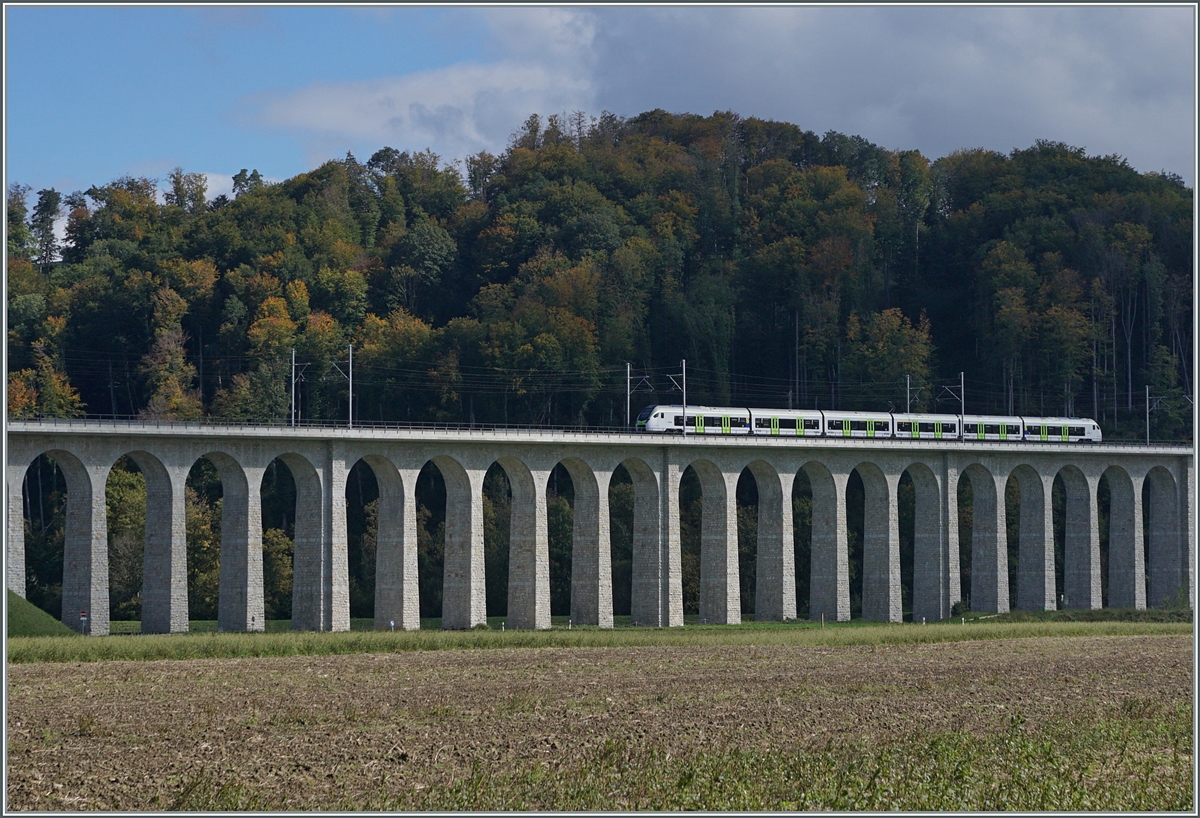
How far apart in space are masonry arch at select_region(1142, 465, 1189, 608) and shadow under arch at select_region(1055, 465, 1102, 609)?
531 cm

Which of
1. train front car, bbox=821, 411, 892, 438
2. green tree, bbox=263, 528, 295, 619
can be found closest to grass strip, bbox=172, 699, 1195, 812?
train front car, bbox=821, 411, 892, 438

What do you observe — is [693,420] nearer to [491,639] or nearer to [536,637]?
[536,637]

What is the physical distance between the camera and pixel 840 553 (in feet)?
265

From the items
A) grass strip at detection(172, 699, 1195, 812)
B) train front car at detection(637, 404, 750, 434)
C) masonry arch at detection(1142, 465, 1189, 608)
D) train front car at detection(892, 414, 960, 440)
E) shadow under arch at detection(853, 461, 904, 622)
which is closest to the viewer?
grass strip at detection(172, 699, 1195, 812)

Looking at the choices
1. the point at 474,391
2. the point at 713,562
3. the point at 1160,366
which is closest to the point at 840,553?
the point at 713,562

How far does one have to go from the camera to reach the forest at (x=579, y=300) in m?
98.7

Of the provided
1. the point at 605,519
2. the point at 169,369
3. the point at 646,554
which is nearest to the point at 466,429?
the point at 605,519

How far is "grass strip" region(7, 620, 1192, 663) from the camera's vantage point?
47750 mm

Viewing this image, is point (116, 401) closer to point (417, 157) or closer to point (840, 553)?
point (417, 157)

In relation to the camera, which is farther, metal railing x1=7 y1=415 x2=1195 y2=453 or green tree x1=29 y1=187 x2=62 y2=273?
green tree x1=29 y1=187 x2=62 y2=273

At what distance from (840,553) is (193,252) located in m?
52.5

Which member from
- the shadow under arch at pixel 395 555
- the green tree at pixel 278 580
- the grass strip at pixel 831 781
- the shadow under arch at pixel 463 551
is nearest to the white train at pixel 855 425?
the shadow under arch at pixel 463 551

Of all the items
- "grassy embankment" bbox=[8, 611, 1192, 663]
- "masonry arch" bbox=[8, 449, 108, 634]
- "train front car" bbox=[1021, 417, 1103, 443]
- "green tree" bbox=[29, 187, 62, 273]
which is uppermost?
"green tree" bbox=[29, 187, 62, 273]

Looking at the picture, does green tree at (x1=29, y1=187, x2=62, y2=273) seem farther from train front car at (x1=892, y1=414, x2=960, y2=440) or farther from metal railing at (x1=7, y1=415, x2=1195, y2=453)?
train front car at (x1=892, y1=414, x2=960, y2=440)
